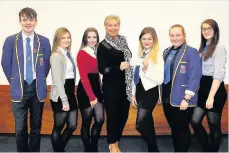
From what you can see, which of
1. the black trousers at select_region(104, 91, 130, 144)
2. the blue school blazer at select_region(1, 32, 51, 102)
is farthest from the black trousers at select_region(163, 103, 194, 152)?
the blue school blazer at select_region(1, 32, 51, 102)

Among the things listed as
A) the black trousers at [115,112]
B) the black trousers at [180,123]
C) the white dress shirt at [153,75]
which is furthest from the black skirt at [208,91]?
the black trousers at [115,112]

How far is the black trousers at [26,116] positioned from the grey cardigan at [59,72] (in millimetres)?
196

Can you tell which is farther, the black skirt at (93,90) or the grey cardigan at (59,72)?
the black skirt at (93,90)

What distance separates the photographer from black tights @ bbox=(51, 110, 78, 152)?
Result: 261 cm

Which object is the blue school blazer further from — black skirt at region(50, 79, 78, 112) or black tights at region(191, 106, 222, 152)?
black tights at region(191, 106, 222, 152)

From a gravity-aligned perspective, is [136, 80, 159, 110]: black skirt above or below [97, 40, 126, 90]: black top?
below

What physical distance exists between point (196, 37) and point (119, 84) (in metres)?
1.70

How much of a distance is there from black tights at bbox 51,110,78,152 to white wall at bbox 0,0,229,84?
47.9 inches

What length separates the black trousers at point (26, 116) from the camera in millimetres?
2488

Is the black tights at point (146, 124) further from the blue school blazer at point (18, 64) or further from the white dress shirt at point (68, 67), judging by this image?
the blue school blazer at point (18, 64)

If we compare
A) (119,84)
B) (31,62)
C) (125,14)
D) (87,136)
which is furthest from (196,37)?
(31,62)

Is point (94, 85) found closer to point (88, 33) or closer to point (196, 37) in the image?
point (88, 33)

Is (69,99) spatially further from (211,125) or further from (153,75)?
(211,125)

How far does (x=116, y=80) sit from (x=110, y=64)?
0.16 meters
